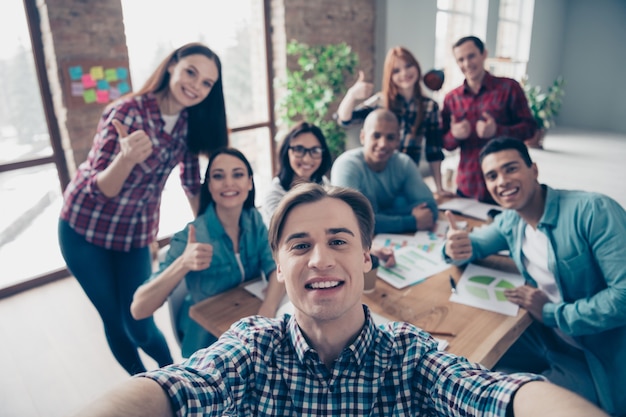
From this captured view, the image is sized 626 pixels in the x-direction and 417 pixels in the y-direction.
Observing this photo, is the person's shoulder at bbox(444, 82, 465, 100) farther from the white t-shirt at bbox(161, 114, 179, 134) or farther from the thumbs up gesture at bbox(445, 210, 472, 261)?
the white t-shirt at bbox(161, 114, 179, 134)

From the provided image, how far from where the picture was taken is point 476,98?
2939mm

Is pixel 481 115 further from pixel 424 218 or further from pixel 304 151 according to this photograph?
pixel 304 151

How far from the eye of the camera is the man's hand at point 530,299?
4.91 ft

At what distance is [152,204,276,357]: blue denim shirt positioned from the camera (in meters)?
1.66

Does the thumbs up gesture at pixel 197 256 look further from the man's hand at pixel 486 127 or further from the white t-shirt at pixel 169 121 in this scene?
the man's hand at pixel 486 127

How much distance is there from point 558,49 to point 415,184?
376 inches

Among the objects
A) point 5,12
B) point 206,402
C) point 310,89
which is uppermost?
point 5,12

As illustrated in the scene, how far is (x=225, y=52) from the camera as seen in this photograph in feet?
14.6

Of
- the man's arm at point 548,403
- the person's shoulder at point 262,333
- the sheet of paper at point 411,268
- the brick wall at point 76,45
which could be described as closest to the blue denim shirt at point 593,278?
the sheet of paper at point 411,268

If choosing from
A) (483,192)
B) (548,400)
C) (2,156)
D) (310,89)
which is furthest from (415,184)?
(2,156)

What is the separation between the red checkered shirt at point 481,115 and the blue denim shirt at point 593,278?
1.15 metres

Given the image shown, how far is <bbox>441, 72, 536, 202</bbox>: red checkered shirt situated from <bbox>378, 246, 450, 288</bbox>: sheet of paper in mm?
1010

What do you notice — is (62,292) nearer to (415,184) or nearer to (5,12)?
(5,12)

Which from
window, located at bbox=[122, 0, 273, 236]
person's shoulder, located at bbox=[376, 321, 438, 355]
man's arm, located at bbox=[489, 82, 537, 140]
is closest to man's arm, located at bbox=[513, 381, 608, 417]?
person's shoulder, located at bbox=[376, 321, 438, 355]
